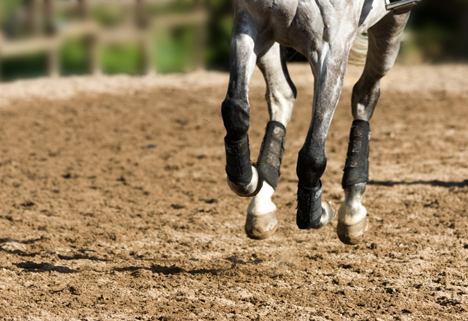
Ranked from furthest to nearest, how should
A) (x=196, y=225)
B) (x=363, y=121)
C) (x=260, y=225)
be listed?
1. (x=196, y=225)
2. (x=363, y=121)
3. (x=260, y=225)

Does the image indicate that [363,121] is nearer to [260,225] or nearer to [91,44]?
[260,225]

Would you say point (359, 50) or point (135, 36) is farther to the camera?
point (135, 36)

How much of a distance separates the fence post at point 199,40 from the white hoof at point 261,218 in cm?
998

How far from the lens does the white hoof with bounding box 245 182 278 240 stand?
→ 3.56 m

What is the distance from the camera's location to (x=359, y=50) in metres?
4.22

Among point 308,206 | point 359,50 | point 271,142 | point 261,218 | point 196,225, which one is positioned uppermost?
point 359,50

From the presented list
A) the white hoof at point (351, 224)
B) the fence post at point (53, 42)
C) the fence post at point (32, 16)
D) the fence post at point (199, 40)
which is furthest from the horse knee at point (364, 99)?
the fence post at point (199, 40)

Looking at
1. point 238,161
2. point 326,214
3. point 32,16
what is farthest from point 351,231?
point 32,16

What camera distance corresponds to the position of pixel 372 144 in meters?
7.37

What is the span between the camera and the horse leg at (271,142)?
141 inches

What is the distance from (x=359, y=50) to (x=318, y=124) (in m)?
1.25

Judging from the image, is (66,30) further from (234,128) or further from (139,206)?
(234,128)

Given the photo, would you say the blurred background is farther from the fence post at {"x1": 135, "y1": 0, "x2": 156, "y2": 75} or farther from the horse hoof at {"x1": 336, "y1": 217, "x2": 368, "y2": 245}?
the horse hoof at {"x1": 336, "y1": 217, "x2": 368, "y2": 245}

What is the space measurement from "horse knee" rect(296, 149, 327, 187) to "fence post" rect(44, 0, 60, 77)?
29.5 ft
